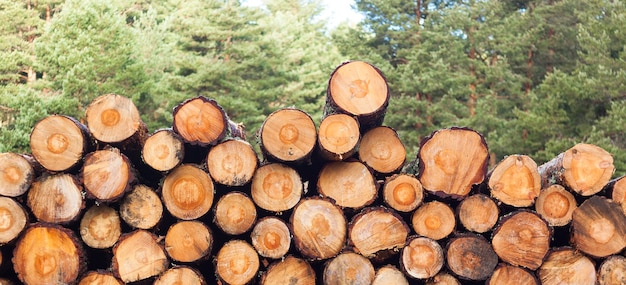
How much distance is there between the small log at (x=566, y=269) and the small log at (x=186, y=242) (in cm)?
189

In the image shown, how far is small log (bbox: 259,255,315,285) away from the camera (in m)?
3.22

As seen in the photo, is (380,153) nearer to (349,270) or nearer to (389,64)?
(349,270)

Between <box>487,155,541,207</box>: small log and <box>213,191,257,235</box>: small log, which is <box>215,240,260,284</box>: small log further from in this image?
<box>487,155,541,207</box>: small log

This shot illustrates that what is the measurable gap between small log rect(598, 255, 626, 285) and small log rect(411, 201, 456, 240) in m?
0.88

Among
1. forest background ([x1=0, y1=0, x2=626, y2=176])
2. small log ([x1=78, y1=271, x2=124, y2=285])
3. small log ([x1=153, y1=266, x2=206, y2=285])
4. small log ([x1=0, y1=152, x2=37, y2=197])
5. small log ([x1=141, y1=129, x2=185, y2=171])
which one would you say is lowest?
forest background ([x1=0, y1=0, x2=626, y2=176])

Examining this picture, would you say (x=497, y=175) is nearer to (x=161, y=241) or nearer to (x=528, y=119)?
(x=161, y=241)

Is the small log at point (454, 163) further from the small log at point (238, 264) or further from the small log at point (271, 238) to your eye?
the small log at point (238, 264)

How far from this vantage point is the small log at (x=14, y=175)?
10.3ft

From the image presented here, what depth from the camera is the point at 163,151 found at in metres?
3.14

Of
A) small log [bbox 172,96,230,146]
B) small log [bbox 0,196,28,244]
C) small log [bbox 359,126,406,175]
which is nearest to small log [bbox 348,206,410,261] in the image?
small log [bbox 359,126,406,175]

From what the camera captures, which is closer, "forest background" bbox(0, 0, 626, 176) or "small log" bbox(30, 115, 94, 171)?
"small log" bbox(30, 115, 94, 171)

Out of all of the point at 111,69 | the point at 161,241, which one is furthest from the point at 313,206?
the point at 111,69

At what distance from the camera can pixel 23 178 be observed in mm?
3154

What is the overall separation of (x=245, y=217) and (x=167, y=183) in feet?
1.55
